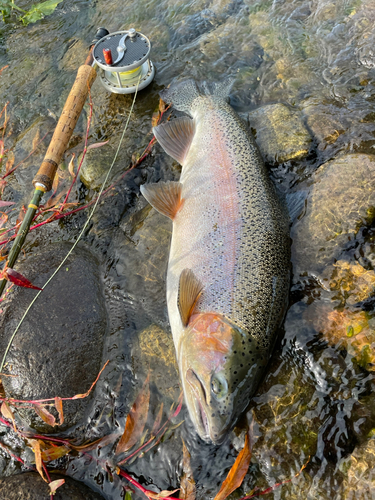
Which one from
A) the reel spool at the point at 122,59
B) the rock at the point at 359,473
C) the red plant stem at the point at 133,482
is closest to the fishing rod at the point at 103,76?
the reel spool at the point at 122,59

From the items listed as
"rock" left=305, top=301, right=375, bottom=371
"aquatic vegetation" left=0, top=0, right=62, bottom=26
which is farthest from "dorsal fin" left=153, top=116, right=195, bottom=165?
"aquatic vegetation" left=0, top=0, right=62, bottom=26

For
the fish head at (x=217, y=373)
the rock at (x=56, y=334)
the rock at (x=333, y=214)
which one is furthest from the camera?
the rock at (x=333, y=214)

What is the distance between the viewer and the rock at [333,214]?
3160 mm

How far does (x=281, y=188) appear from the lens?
12.1 feet

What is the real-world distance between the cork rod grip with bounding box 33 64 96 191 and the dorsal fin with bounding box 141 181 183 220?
2.83ft

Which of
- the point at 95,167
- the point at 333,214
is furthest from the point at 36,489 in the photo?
the point at 333,214

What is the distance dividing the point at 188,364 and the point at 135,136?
9.43 feet

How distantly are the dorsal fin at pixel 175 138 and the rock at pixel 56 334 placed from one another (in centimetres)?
152

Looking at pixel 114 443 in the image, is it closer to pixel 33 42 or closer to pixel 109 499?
pixel 109 499

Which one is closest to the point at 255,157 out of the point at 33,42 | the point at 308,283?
the point at 308,283

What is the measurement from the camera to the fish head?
2.45 m

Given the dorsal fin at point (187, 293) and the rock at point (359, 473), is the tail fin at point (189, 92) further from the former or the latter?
the rock at point (359, 473)

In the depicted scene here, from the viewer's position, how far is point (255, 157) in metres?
3.50

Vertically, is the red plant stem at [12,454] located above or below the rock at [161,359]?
above
